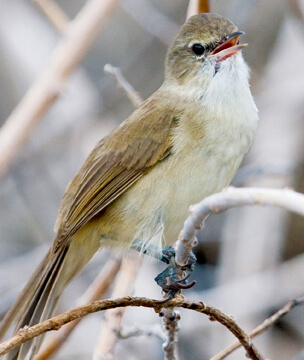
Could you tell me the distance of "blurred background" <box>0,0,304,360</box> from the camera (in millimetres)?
3725

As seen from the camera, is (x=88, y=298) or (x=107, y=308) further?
(x=88, y=298)

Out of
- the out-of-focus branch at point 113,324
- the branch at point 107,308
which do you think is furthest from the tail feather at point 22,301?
the branch at point 107,308

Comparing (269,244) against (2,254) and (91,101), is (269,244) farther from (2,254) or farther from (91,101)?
(2,254)

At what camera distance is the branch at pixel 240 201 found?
1.39 metres

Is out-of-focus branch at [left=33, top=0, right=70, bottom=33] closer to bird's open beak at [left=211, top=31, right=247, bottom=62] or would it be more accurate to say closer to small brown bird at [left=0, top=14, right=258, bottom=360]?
small brown bird at [left=0, top=14, right=258, bottom=360]

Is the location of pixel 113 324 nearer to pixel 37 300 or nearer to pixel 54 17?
pixel 37 300

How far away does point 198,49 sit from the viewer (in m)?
2.95

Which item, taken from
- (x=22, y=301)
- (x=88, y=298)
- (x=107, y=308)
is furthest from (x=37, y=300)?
(x=107, y=308)

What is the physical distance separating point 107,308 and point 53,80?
1.56m

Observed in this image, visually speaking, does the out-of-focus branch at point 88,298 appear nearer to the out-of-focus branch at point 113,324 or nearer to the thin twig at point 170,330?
the out-of-focus branch at point 113,324

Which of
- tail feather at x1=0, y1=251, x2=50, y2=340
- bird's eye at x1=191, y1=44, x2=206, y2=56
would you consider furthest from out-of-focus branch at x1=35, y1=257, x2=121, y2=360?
bird's eye at x1=191, y1=44, x2=206, y2=56

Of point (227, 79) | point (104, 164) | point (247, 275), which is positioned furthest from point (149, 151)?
point (247, 275)

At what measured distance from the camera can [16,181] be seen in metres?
4.28

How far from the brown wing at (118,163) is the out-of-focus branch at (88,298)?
0.87 feet
